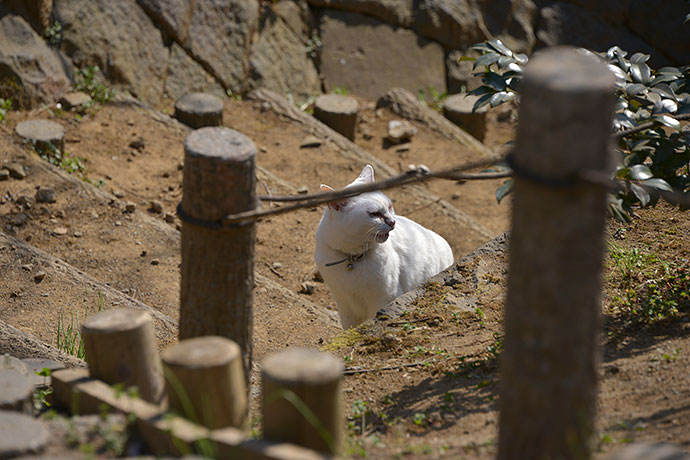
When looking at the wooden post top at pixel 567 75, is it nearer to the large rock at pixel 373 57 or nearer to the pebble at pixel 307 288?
the pebble at pixel 307 288

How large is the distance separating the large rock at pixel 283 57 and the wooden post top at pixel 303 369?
23.3 ft

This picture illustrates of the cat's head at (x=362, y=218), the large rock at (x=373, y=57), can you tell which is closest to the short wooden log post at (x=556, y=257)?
the cat's head at (x=362, y=218)

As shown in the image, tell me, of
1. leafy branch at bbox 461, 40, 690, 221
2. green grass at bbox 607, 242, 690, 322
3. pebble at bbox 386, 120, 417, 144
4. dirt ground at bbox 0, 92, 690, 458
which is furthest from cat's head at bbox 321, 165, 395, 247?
pebble at bbox 386, 120, 417, 144

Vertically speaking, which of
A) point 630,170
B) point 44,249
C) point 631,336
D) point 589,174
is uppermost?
point 589,174

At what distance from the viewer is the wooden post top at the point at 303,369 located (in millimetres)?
2211

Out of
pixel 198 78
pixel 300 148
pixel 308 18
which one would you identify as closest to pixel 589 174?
pixel 300 148

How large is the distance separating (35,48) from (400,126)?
409cm

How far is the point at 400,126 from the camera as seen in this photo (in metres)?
8.97

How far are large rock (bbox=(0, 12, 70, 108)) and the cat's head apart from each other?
3.92 meters

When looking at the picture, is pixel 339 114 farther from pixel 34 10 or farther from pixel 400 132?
pixel 34 10

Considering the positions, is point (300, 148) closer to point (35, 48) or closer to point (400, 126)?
point (400, 126)

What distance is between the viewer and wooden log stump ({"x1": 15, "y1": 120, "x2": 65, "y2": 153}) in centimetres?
659

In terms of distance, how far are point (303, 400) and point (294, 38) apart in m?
7.78

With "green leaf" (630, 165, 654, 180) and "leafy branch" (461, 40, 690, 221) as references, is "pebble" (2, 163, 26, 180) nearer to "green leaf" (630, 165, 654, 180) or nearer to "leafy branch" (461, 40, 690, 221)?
"leafy branch" (461, 40, 690, 221)
